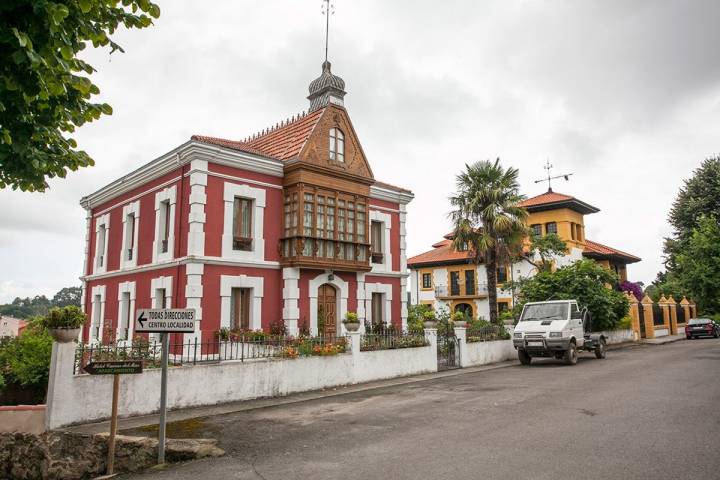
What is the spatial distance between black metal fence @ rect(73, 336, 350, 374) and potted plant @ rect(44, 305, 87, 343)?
1.42 ft

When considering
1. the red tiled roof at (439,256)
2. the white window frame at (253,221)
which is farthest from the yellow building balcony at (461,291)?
the white window frame at (253,221)

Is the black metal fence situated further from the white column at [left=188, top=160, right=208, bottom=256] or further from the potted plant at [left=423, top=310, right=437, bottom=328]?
the potted plant at [left=423, top=310, right=437, bottom=328]

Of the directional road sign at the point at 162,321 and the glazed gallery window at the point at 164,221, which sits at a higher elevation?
the glazed gallery window at the point at 164,221

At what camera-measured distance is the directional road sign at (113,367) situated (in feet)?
20.9

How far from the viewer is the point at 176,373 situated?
1013cm

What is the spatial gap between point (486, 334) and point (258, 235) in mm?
9758

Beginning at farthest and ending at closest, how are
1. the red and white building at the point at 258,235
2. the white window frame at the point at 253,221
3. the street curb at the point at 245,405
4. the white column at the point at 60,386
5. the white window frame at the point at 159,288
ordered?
the white window frame at the point at 253,221 < the white window frame at the point at 159,288 < the red and white building at the point at 258,235 < the street curb at the point at 245,405 < the white column at the point at 60,386

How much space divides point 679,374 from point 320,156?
13.7 meters

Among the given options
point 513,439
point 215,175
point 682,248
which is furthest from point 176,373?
point 682,248

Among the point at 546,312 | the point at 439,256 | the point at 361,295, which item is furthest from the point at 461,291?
the point at 361,295

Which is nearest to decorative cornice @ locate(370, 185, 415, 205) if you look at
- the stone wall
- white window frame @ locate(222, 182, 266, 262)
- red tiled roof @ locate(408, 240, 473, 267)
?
white window frame @ locate(222, 182, 266, 262)

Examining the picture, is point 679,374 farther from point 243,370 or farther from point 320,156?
point 320,156

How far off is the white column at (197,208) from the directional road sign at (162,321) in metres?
8.80

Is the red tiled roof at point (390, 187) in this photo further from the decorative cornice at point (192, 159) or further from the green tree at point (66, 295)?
the green tree at point (66, 295)
